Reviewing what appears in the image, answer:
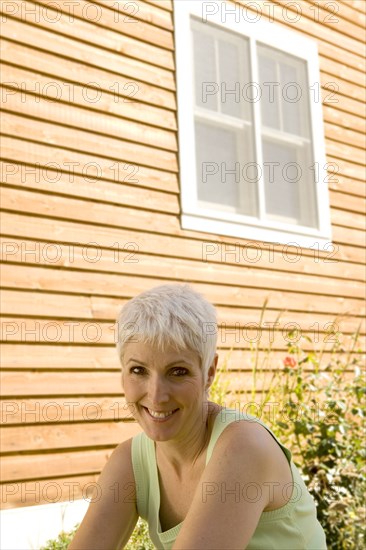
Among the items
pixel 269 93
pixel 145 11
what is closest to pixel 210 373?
pixel 145 11

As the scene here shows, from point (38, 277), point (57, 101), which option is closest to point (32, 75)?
point (57, 101)

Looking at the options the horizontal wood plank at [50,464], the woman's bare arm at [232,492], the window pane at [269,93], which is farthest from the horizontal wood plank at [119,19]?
the woman's bare arm at [232,492]

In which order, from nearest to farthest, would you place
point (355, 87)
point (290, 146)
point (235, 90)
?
point (235, 90), point (290, 146), point (355, 87)

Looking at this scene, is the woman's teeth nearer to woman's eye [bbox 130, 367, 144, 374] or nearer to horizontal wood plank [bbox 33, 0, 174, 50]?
woman's eye [bbox 130, 367, 144, 374]

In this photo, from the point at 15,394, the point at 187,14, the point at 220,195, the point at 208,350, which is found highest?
the point at 187,14

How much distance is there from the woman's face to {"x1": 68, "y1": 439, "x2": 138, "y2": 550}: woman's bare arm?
0.23 metres

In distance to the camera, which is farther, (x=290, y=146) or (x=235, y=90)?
(x=290, y=146)

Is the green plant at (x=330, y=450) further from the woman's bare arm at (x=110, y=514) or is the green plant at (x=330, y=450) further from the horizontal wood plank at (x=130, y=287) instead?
the woman's bare arm at (x=110, y=514)

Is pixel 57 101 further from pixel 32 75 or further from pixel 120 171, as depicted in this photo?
pixel 120 171

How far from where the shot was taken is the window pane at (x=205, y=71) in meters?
5.42

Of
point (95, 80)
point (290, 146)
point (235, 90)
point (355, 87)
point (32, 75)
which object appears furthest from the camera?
point (355, 87)

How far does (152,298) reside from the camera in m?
A: 1.72

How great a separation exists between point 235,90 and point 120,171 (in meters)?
1.50

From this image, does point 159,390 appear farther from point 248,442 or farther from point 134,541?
point 134,541
